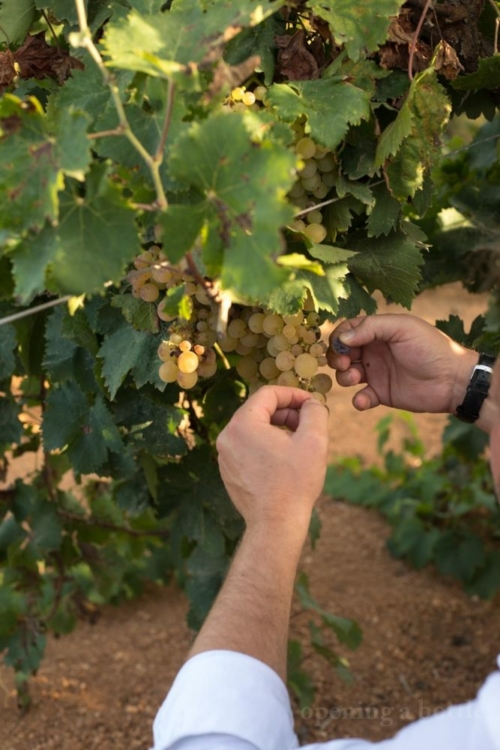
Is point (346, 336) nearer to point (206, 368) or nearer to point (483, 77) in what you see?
point (206, 368)

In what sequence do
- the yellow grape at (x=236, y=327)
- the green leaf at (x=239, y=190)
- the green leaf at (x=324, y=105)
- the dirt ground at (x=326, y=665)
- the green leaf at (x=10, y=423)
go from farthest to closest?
the dirt ground at (x=326, y=665) → the green leaf at (x=10, y=423) → the yellow grape at (x=236, y=327) → the green leaf at (x=324, y=105) → the green leaf at (x=239, y=190)

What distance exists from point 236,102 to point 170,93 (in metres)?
0.23

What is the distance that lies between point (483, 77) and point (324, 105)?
1.05ft

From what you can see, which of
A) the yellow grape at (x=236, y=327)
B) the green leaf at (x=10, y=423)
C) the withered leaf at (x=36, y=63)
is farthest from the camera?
the green leaf at (x=10, y=423)

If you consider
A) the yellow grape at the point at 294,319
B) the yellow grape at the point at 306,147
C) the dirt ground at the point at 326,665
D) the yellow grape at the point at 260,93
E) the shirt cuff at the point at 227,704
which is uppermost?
the yellow grape at the point at 260,93

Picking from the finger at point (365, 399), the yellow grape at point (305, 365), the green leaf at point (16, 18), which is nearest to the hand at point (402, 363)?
the finger at point (365, 399)

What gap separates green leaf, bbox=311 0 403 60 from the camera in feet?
3.74

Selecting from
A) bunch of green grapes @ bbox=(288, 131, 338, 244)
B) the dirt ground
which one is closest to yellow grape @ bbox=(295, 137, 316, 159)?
bunch of green grapes @ bbox=(288, 131, 338, 244)

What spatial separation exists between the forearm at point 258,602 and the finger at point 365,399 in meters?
0.30

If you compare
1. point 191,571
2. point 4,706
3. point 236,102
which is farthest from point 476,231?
point 4,706

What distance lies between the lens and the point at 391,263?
4.39ft

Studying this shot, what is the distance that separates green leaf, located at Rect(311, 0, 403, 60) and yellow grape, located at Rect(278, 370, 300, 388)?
1.40ft

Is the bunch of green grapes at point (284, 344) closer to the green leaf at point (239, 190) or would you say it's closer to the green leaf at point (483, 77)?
the green leaf at point (239, 190)

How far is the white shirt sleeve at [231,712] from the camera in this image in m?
1.03
